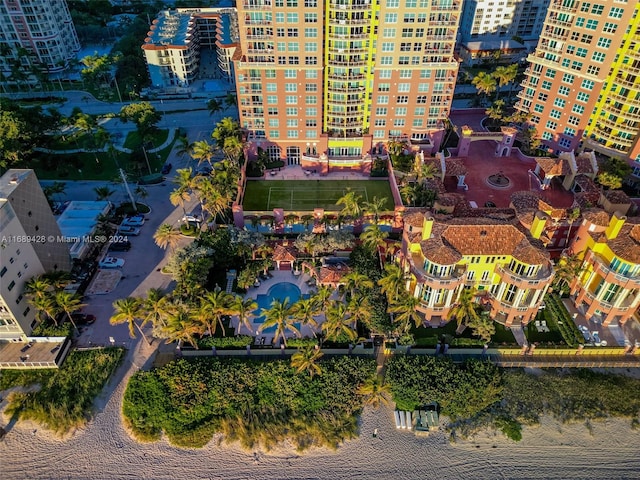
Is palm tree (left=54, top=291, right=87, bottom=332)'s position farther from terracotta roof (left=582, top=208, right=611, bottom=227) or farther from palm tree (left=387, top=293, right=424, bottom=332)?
terracotta roof (left=582, top=208, right=611, bottom=227)

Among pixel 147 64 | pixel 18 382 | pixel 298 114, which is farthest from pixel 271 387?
pixel 147 64

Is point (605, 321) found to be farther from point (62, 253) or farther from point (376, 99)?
point (62, 253)

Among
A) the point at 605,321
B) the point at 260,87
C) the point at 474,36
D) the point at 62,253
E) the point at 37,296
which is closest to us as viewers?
the point at 37,296

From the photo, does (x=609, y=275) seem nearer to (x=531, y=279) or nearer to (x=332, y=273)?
(x=531, y=279)

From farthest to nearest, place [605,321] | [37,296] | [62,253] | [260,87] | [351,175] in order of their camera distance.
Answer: [351,175] → [260,87] → [62,253] → [605,321] → [37,296]

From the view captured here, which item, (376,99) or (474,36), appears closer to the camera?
(376,99)

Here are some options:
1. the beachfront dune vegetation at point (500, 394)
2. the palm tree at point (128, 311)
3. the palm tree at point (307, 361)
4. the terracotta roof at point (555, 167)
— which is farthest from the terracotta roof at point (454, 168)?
the palm tree at point (128, 311)
